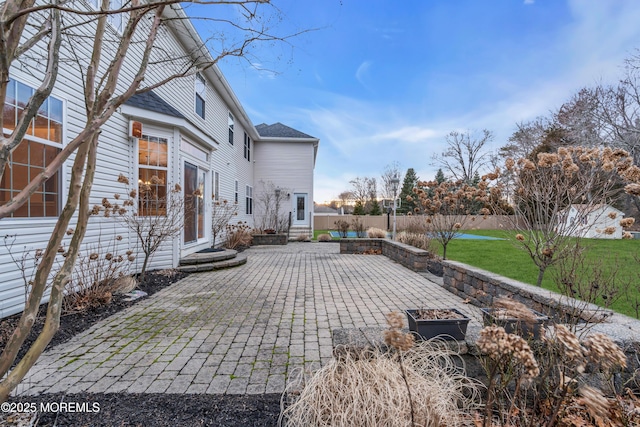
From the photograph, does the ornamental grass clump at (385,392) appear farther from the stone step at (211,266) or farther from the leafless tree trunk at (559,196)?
the stone step at (211,266)

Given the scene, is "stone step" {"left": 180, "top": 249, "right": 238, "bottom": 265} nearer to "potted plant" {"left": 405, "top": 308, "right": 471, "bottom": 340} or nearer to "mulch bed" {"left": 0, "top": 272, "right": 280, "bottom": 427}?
"mulch bed" {"left": 0, "top": 272, "right": 280, "bottom": 427}

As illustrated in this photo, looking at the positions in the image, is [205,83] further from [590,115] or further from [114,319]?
[590,115]

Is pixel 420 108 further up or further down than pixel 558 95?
further down

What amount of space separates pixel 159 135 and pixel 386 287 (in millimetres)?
6099

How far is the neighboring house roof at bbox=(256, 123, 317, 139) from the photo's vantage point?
1786cm

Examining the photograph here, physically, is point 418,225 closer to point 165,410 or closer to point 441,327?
point 441,327

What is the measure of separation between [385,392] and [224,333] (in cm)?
227

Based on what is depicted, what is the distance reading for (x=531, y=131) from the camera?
22391 mm

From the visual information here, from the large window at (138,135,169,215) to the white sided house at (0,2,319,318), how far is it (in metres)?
0.02

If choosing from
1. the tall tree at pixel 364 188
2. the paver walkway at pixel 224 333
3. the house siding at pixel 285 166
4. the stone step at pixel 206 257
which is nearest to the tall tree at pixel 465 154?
the tall tree at pixel 364 188

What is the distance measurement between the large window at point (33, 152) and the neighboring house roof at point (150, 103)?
1.70 meters

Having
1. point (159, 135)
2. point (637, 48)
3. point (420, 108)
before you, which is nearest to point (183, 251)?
point (159, 135)

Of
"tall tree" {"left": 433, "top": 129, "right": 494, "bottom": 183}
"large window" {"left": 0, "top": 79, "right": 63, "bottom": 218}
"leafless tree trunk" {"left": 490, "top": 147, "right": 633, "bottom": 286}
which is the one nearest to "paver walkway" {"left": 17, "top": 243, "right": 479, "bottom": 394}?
"leafless tree trunk" {"left": 490, "top": 147, "right": 633, "bottom": 286}

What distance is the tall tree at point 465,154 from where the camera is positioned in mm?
29078
